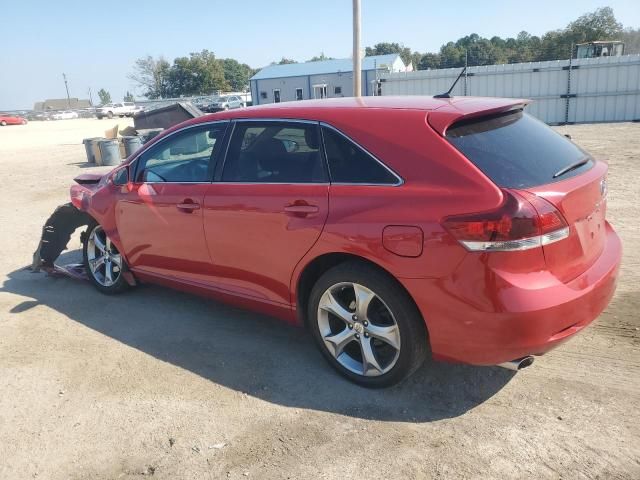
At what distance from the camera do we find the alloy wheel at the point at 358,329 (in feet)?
10.3

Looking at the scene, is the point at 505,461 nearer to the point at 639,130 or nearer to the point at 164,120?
the point at 164,120

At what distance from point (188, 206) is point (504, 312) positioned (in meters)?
2.41

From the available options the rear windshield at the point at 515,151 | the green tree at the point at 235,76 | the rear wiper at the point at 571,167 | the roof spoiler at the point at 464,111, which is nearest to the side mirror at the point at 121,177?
the roof spoiler at the point at 464,111

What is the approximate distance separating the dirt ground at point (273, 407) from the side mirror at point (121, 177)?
1155 mm

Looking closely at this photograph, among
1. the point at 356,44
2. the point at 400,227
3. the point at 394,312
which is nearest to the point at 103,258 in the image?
the point at 394,312

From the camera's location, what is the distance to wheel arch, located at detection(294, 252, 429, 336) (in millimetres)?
3029

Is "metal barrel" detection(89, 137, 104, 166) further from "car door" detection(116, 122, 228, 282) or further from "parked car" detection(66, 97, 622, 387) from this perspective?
"parked car" detection(66, 97, 622, 387)

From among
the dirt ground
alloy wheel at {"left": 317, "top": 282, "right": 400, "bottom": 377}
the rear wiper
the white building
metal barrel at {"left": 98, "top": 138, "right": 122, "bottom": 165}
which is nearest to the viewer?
the dirt ground

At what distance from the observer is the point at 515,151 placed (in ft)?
9.71

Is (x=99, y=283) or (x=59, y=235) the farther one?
(x=59, y=235)

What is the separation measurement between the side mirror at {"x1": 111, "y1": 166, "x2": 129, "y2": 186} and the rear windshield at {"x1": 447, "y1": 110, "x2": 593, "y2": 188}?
2.94 m

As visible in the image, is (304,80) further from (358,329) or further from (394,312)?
(394,312)

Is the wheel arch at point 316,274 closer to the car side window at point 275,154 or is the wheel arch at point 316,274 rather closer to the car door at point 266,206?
the car door at point 266,206

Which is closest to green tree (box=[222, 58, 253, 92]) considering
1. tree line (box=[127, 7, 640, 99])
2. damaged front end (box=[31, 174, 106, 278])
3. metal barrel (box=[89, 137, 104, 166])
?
tree line (box=[127, 7, 640, 99])
